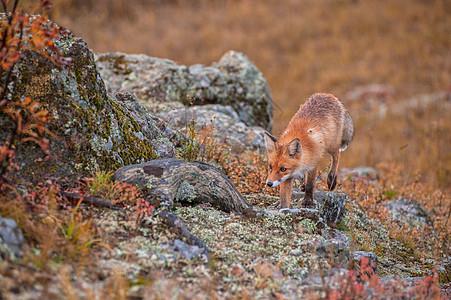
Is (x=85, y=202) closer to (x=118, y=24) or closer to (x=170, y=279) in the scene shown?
(x=170, y=279)

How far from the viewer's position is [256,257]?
4332 mm

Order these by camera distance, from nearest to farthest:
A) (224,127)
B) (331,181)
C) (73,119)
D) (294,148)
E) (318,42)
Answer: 1. (73,119)
2. (294,148)
3. (331,181)
4. (224,127)
5. (318,42)

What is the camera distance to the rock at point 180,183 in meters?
4.71

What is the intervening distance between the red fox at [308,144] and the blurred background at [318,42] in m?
8.59

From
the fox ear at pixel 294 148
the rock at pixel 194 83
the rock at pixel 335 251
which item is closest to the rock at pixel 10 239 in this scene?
the rock at pixel 335 251

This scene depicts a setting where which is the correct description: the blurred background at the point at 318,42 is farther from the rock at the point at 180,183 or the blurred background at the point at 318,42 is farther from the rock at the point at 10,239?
the rock at the point at 10,239

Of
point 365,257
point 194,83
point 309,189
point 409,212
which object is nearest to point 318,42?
point 194,83

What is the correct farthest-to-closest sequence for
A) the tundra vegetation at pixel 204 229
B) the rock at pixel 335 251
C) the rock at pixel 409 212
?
the rock at pixel 409 212 < the rock at pixel 335 251 < the tundra vegetation at pixel 204 229

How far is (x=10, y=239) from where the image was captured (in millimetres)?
3301

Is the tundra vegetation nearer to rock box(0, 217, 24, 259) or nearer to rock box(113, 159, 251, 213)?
rock box(0, 217, 24, 259)

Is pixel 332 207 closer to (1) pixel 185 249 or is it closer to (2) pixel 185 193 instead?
(2) pixel 185 193

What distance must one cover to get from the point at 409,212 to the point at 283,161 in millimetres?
4308

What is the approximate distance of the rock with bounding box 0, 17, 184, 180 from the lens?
14.6 feet

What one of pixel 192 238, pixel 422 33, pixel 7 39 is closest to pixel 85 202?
pixel 192 238
